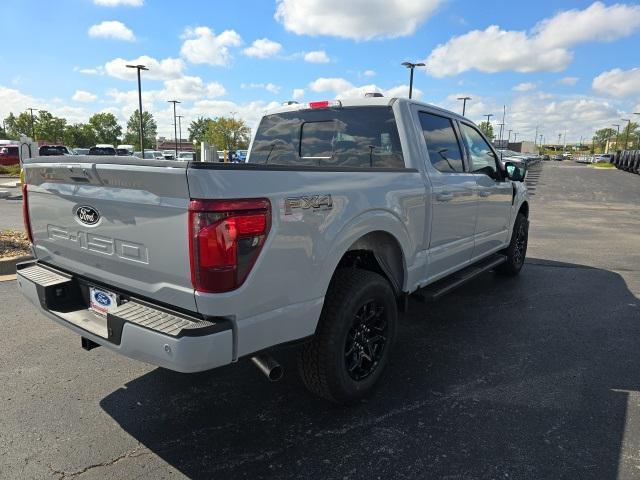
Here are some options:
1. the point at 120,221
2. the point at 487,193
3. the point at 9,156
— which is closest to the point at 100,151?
the point at 9,156

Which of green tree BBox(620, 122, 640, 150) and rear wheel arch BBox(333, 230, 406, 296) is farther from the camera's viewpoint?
green tree BBox(620, 122, 640, 150)

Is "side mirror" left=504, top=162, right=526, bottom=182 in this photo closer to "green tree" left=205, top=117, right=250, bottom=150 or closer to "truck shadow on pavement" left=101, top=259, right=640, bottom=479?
"truck shadow on pavement" left=101, top=259, right=640, bottom=479

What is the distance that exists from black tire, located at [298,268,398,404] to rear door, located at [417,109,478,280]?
0.87 m

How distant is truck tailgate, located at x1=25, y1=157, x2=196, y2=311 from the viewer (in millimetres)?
2207

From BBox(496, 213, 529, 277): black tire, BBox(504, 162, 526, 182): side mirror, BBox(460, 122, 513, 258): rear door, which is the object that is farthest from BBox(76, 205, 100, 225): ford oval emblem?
BBox(496, 213, 529, 277): black tire

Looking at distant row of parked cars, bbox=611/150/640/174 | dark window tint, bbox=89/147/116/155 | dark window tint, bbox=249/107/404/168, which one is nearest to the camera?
dark window tint, bbox=249/107/404/168

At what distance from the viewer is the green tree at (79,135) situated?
75.6 metres

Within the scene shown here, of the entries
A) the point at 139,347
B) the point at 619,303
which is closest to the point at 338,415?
the point at 139,347

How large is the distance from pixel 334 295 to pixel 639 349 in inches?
115

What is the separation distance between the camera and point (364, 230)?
9.55 ft

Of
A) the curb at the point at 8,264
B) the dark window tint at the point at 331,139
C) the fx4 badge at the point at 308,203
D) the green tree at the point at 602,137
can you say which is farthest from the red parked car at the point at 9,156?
the green tree at the point at 602,137

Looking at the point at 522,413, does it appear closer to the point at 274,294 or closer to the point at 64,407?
the point at 274,294

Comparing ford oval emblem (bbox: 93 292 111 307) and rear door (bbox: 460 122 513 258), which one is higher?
rear door (bbox: 460 122 513 258)

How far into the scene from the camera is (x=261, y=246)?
2.24 metres
